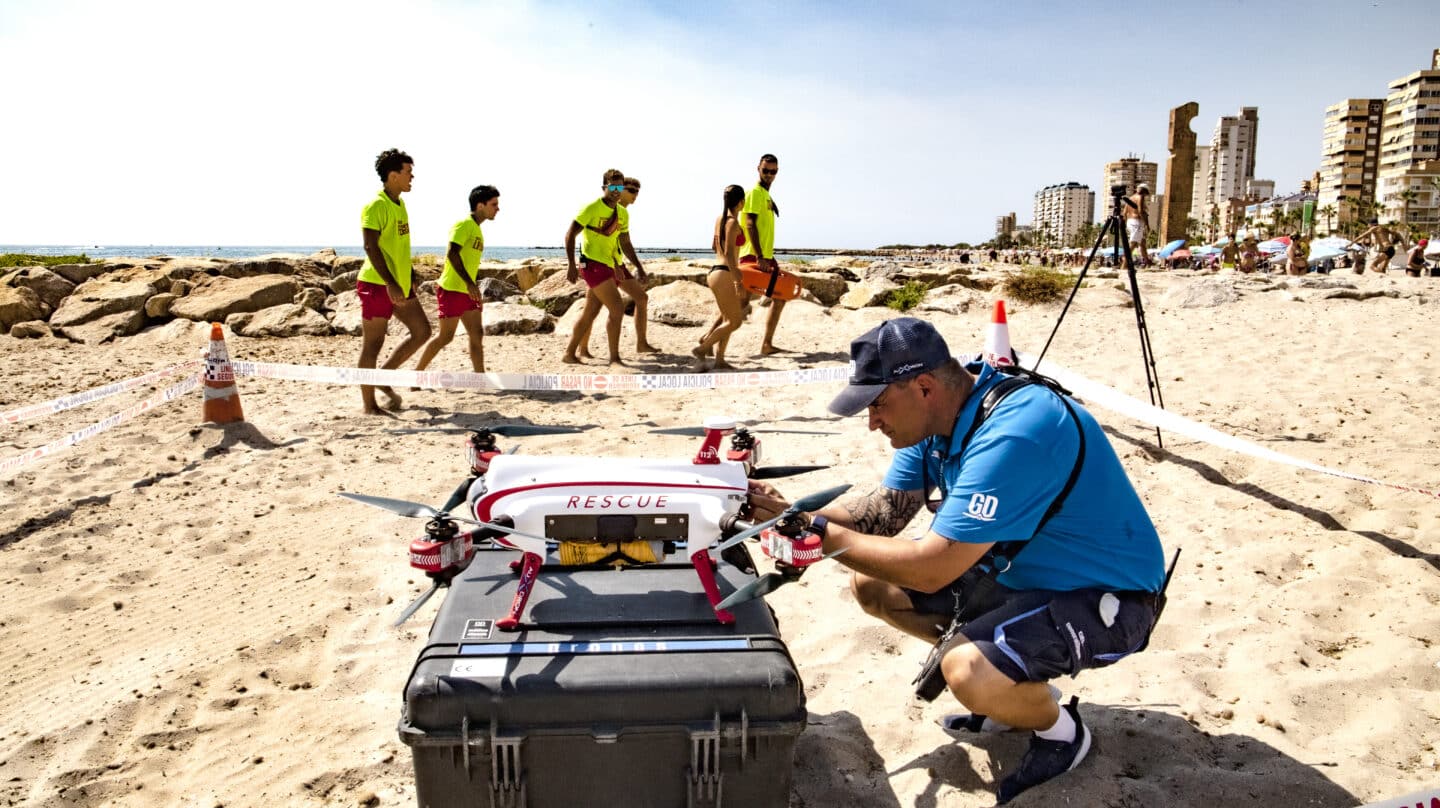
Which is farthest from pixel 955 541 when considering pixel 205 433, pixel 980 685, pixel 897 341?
pixel 205 433

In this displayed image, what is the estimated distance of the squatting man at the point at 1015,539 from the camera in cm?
253

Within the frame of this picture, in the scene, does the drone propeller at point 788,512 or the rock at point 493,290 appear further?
the rock at point 493,290

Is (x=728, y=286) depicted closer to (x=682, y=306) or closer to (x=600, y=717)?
(x=682, y=306)

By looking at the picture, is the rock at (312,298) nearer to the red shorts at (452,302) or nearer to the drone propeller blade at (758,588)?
the red shorts at (452,302)

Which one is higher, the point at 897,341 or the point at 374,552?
the point at 897,341

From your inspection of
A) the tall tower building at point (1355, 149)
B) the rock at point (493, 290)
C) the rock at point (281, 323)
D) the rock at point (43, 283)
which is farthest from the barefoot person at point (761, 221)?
the tall tower building at point (1355, 149)

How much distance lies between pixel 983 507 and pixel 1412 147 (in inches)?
6424

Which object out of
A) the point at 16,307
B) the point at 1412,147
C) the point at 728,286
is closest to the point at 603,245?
the point at 728,286

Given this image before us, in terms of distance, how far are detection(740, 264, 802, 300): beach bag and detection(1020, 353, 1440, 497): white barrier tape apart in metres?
3.48

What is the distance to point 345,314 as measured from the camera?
13773 millimetres

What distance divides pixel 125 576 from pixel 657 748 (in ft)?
11.9

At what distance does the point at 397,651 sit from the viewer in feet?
12.1

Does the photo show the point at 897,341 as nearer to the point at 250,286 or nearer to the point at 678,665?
the point at 678,665

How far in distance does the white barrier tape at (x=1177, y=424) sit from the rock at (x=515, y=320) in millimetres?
8245
